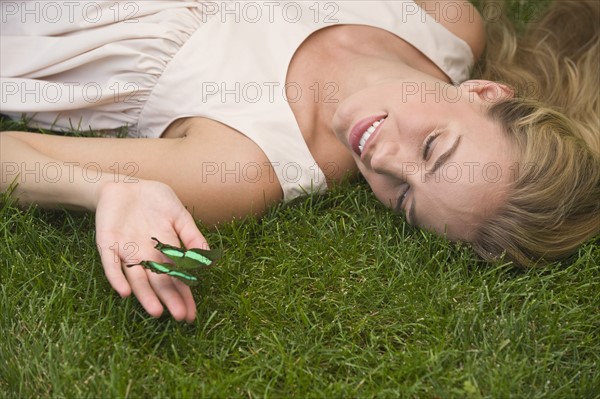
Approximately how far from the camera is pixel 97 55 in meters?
2.92

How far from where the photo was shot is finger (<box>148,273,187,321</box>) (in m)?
2.20

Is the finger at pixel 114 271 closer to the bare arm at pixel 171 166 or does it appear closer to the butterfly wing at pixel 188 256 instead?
the butterfly wing at pixel 188 256

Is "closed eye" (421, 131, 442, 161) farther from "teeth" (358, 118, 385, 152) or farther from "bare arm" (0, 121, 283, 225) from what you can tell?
"bare arm" (0, 121, 283, 225)

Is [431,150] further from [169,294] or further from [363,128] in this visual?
[169,294]

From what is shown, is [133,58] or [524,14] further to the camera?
[524,14]

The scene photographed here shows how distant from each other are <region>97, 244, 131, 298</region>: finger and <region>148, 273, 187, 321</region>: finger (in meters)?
0.07

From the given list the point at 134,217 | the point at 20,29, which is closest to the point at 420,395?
the point at 134,217

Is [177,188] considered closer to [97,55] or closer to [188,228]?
[188,228]

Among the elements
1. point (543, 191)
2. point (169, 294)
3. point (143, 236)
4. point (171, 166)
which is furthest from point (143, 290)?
point (543, 191)

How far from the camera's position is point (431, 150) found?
261cm

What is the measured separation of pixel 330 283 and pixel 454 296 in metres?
0.38

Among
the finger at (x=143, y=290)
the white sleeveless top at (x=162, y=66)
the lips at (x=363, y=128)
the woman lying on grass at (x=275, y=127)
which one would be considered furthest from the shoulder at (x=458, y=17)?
the finger at (x=143, y=290)

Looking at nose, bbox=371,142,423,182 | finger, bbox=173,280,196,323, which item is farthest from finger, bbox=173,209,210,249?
nose, bbox=371,142,423,182

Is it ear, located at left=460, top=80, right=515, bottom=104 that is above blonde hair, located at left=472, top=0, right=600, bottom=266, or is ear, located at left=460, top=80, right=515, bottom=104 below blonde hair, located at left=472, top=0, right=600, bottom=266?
above
